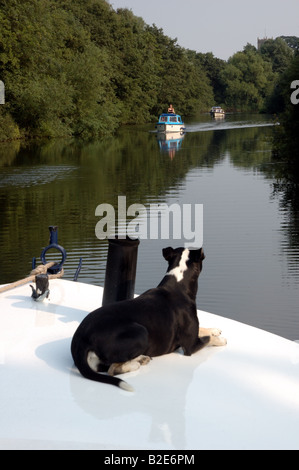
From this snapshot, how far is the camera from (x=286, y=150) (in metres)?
24.0

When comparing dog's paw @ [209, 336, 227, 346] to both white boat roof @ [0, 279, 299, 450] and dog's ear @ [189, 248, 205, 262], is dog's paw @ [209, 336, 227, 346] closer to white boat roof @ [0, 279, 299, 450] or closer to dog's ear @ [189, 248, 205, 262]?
white boat roof @ [0, 279, 299, 450]

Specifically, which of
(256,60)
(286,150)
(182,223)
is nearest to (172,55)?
(256,60)

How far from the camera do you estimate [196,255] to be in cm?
424

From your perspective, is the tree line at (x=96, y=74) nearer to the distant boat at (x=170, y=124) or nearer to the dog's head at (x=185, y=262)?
the distant boat at (x=170, y=124)

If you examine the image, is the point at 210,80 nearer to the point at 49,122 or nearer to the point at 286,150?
the point at 49,122

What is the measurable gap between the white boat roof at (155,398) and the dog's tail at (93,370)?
3 centimetres

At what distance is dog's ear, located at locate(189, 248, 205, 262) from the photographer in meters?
4.22

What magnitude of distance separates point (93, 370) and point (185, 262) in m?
0.92

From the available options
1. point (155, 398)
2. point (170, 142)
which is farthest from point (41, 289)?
point (170, 142)

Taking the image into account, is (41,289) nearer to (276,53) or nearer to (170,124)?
(170,124)

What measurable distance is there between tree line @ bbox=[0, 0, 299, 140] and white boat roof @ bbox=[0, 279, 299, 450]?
66.4ft

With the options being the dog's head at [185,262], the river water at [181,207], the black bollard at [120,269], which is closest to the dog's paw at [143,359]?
the dog's head at [185,262]

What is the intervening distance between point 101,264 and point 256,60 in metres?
133

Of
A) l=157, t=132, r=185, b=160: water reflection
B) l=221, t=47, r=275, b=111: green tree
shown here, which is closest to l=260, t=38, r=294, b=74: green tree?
l=221, t=47, r=275, b=111: green tree
